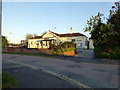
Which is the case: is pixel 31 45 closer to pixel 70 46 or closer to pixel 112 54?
pixel 70 46

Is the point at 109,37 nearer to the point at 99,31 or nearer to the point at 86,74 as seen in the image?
the point at 99,31

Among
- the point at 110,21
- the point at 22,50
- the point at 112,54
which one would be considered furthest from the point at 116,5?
the point at 22,50

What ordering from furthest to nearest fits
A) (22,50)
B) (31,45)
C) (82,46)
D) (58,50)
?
(31,45) < (82,46) < (22,50) < (58,50)

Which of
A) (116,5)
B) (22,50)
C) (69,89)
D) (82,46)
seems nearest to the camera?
(69,89)

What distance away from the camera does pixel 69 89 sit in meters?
5.41

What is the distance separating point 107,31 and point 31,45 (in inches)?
1419

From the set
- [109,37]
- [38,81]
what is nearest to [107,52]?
[109,37]

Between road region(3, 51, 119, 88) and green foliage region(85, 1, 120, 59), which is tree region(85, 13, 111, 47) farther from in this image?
road region(3, 51, 119, 88)

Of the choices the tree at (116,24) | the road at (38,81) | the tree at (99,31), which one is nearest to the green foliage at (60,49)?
the tree at (99,31)

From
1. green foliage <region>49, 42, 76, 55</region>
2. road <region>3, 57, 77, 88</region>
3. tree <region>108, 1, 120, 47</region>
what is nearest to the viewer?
road <region>3, 57, 77, 88</region>

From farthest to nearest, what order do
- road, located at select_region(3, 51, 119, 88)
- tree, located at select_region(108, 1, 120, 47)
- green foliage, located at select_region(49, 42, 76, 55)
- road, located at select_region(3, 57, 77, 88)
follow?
1. green foliage, located at select_region(49, 42, 76, 55)
2. tree, located at select_region(108, 1, 120, 47)
3. road, located at select_region(3, 51, 119, 88)
4. road, located at select_region(3, 57, 77, 88)

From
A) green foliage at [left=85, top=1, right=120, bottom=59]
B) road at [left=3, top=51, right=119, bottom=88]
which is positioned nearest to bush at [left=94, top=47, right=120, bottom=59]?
green foliage at [left=85, top=1, right=120, bottom=59]

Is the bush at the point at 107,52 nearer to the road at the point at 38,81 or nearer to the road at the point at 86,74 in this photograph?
the road at the point at 86,74

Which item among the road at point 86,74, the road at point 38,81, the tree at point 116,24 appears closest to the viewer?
the road at point 38,81
